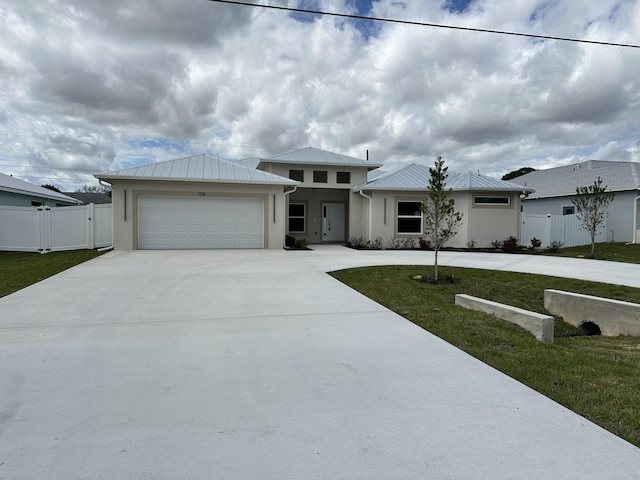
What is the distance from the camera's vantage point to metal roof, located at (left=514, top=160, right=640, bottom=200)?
20.6m

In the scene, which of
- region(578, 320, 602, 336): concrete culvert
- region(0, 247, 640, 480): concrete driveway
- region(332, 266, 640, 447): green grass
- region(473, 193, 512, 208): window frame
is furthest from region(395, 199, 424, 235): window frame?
region(0, 247, 640, 480): concrete driveway

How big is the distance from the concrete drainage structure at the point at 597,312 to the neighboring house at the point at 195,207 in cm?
1081

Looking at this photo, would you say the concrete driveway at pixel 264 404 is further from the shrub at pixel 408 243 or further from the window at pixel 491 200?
the window at pixel 491 200

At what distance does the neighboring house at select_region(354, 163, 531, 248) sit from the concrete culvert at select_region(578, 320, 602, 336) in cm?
1102

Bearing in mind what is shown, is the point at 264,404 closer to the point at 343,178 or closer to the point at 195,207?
the point at 195,207

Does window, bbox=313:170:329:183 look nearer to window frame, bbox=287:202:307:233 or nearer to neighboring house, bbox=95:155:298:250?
window frame, bbox=287:202:307:233

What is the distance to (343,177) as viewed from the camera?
1938cm

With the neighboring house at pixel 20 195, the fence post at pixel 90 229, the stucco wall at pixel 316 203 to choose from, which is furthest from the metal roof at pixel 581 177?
the neighboring house at pixel 20 195

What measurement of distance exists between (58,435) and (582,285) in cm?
1014

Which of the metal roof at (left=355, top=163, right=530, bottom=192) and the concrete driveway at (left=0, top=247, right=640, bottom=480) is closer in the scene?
the concrete driveway at (left=0, top=247, right=640, bottom=480)

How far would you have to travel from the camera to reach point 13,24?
10.9 meters

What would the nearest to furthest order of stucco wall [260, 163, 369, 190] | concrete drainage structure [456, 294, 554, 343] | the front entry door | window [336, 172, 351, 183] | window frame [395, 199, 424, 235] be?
concrete drainage structure [456, 294, 554, 343] → window frame [395, 199, 424, 235] → stucco wall [260, 163, 369, 190] → window [336, 172, 351, 183] → the front entry door

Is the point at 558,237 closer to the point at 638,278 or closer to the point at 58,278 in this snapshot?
the point at 638,278

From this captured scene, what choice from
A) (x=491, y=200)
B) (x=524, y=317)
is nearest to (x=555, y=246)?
(x=491, y=200)
